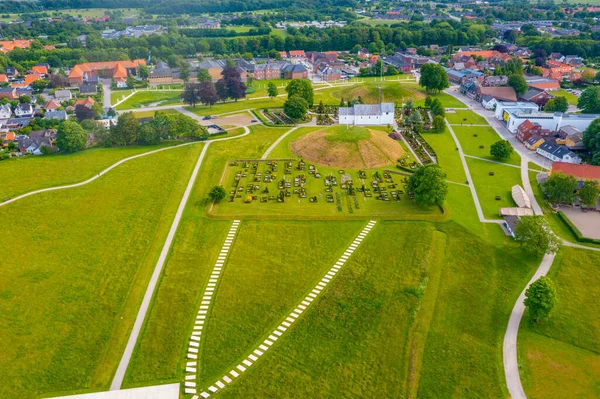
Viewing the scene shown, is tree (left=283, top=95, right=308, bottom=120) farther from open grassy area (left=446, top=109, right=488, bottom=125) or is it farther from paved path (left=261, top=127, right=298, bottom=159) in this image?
open grassy area (left=446, top=109, right=488, bottom=125)

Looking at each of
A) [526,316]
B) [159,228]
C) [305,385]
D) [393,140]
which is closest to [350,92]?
[393,140]

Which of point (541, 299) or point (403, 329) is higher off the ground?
point (541, 299)

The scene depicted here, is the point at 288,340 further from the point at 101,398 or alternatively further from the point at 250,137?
the point at 250,137

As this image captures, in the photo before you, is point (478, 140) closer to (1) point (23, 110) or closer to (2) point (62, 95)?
(2) point (62, 95)

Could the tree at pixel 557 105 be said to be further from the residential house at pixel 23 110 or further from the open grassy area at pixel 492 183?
the residential house at pixel 23 110

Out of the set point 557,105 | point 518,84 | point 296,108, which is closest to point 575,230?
point 557,105
